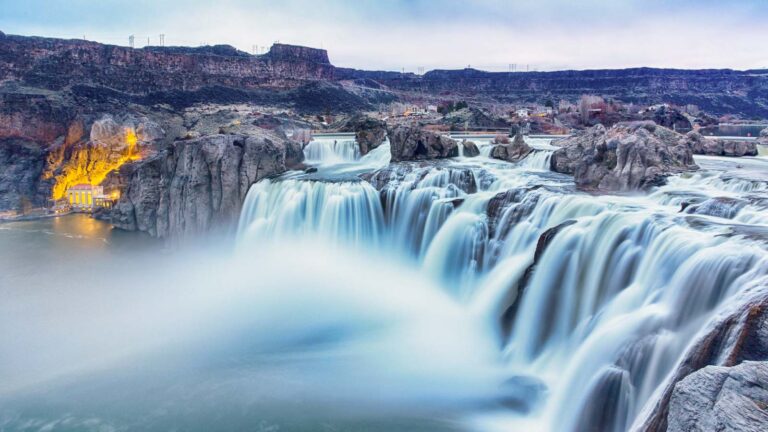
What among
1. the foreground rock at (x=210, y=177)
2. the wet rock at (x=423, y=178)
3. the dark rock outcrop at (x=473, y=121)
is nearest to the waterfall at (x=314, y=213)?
the wet rock at (x=423, y=178)

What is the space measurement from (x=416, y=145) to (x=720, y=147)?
1441 cm

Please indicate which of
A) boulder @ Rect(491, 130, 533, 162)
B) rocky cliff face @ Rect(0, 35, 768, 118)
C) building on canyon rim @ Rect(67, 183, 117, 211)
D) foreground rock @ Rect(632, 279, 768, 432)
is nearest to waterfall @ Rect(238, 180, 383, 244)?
boulder @ Rect(491, 130, 533, 162)

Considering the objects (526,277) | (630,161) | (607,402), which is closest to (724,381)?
(607,402)

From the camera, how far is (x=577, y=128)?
147 feet

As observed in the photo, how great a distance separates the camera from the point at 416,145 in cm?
2431

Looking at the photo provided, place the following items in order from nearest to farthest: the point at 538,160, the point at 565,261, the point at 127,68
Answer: the point at 565,261
the point at 538,160
the point at 127,68

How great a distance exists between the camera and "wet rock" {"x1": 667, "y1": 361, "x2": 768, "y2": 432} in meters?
3.61

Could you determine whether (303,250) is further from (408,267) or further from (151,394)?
(151,394)

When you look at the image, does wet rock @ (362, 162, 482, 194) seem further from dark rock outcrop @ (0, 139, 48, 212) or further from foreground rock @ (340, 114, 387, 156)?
dark rock outcrop @ (0, 139, 48, 212)

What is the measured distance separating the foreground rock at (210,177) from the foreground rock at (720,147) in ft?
65.7

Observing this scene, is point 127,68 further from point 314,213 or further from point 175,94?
point 314,213

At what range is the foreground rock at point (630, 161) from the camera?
15508 mm

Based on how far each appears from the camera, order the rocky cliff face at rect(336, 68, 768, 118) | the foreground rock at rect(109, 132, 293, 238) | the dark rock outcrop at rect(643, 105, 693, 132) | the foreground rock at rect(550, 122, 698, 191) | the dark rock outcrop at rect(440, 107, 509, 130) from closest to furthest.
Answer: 1. the foreground rock at rect(550, 122, 698, 191)
2. the foreground rock at rect(109, 132, 293, 238)
3. the dark rock outcrop at rect(440, 107, 509, 130)
4. the dark rock outcrop at rect(643, 105, 693, 132)
5. the rocky cliff face at rect(336, 68, 768, 118)

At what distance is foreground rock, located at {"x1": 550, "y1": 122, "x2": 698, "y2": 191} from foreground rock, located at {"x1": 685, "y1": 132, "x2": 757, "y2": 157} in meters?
5.97
